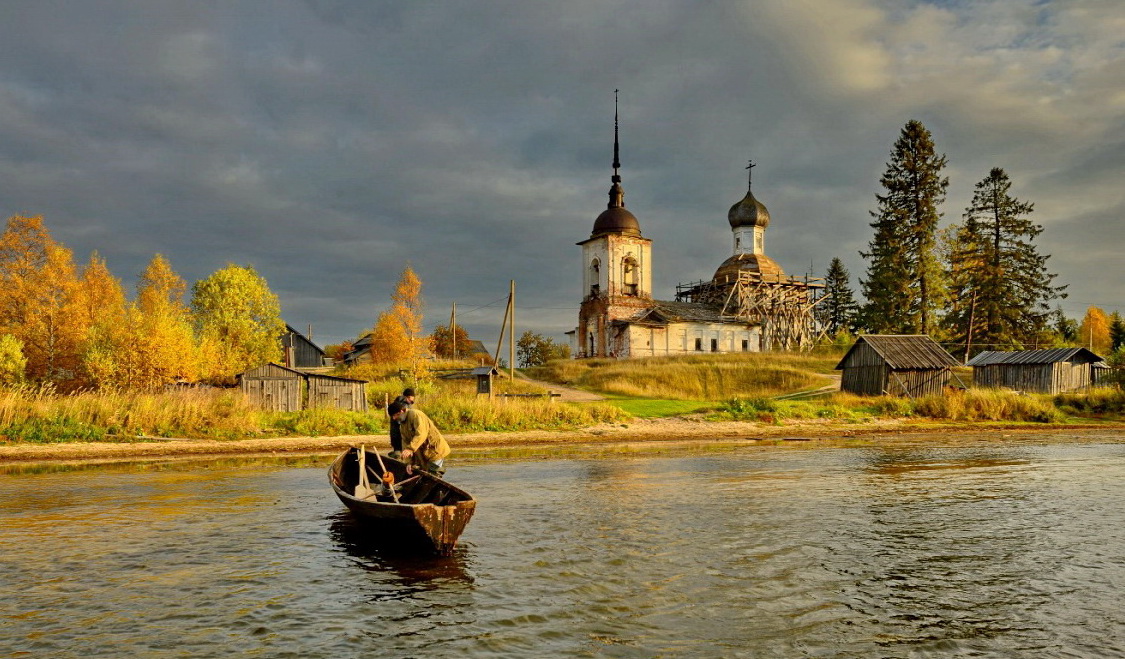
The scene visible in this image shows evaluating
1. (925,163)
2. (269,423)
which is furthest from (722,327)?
(269,423)

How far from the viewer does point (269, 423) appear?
1243 inches

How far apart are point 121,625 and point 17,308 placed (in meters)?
40.3

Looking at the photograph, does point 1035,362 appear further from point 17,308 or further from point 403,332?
point 17,308

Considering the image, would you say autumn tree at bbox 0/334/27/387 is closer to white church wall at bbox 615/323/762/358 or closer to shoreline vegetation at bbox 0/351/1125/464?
shoreline vegetation at bbox 0/351/1125/464

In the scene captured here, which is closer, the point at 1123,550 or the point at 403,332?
the point at 1123,550

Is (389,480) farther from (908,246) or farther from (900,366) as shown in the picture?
(908,246)

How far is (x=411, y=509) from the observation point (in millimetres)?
11141

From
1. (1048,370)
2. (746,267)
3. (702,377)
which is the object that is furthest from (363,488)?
(746,267)

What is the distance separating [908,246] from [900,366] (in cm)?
2062

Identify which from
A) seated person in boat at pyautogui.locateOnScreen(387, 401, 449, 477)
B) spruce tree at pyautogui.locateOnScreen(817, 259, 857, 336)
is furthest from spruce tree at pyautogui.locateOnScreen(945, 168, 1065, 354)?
seated person in boat at pyautogui.locateOnScreen(387, 401, 449, 477)

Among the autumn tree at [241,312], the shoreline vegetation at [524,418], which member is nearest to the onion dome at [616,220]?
the shoreline vegetation at [524,418]

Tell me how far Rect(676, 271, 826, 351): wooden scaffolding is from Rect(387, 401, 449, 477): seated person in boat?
6228 centimetres

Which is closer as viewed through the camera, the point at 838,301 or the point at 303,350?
the point at 303,350

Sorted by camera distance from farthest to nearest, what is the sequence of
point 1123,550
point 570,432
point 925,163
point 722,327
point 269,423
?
point 722,327, point 925,163, point 570,432, point 269,423, point 1123,550
